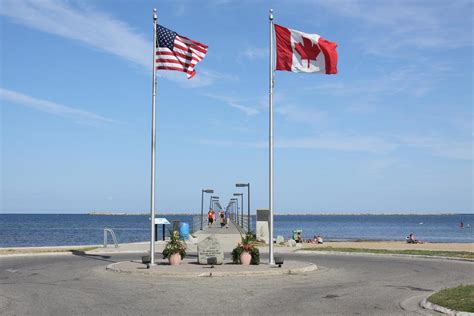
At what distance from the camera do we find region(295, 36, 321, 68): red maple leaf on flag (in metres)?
22.2

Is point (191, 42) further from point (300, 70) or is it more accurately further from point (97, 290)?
point (97, 290)

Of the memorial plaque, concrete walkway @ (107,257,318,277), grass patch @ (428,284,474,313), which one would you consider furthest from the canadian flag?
grass patch @ (428,284,474,313)

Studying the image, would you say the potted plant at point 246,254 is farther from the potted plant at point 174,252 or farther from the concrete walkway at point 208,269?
the potted plant at point 174,252

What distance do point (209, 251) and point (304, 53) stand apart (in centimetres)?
783

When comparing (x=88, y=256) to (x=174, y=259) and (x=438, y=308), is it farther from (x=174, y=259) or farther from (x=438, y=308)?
(x=438, y=308)

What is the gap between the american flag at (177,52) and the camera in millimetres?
22828

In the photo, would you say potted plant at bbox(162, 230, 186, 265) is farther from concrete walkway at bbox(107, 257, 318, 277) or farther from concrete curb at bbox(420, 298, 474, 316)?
concrete curb at bbox(420, 298, 474, 316)

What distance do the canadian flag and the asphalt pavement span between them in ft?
23.3

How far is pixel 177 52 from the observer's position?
74.9 ft

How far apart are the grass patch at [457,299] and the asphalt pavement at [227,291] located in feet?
1.60

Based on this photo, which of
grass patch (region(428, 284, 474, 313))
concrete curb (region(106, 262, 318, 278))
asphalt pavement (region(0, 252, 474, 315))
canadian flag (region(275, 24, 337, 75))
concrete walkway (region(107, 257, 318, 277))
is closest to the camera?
grass patch (region(428, 284, 474, 313))

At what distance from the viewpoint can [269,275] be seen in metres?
20.0

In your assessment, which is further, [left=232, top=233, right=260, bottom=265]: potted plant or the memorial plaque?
the memorial plaque

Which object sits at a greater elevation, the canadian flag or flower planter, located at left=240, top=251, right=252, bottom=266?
the canadian flag
